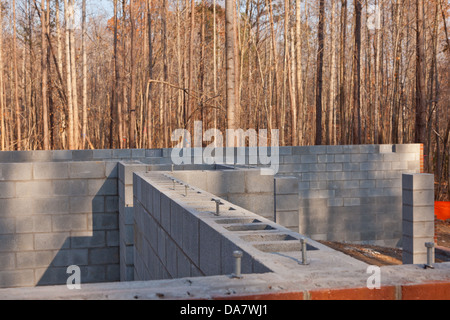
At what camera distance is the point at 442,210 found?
57.0 ft

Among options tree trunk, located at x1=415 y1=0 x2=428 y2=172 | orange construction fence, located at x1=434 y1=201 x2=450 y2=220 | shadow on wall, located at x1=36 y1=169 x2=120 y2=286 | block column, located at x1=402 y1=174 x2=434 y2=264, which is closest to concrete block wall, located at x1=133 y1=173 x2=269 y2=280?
shadow on wall, located at x1=36 y1=169 x2=120 y2=286

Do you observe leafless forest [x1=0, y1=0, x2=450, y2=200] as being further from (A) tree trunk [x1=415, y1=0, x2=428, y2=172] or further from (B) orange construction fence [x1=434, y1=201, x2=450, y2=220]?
(B) orange construction fence [x1=434, y1=201, x2=450, y2=220]

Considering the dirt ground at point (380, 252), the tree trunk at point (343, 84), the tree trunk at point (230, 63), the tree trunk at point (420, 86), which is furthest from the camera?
the tree trunk at point (343, 84)

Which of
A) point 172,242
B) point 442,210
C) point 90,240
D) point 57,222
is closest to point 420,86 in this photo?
point 442,210

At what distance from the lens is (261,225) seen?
4.12m

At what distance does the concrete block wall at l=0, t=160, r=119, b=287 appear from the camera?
9516 millimetres

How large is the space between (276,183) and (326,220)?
624 cm

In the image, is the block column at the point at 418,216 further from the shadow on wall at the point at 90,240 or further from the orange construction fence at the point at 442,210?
the orange construction fence at the point at 442,210

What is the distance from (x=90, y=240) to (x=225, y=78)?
22.2ft

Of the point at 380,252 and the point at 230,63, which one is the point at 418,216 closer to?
the point at 380,252

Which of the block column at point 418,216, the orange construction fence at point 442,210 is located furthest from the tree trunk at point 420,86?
the block column at point 418,216

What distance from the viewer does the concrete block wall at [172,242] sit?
11.9 feet
